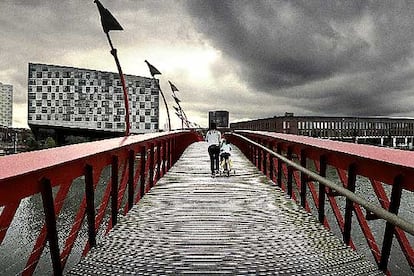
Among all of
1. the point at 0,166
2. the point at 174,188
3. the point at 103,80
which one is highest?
the point at 103,80

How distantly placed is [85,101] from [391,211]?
9706 cm

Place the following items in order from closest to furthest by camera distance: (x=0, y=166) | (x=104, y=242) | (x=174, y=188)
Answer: (x=0, y=166), (x=104, y=242), (x=174, y=188)

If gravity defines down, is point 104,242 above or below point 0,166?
below

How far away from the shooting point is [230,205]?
7988 mm

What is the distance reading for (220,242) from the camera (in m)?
5.37

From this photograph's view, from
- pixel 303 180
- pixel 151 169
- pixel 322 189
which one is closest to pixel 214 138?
pixel 151 169

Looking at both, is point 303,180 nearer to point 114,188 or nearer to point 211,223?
point 211,223

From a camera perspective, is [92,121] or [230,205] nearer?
[230,205]

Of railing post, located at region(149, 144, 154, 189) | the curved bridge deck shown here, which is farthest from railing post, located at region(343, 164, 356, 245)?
railing post, located at region(149, 144, 154, 189)

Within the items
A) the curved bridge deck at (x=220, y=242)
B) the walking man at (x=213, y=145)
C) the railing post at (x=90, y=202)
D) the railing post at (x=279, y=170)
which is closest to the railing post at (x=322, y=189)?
the curved bridge deck at (x=220, y=242)

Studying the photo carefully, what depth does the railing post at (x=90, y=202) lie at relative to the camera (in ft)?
16.6

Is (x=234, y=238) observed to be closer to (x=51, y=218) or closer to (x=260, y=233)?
(x=260, y=233)

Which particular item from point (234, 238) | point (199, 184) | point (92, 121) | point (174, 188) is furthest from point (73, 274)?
point (92, 121)

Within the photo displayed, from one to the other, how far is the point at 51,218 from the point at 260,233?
8.50 feet
